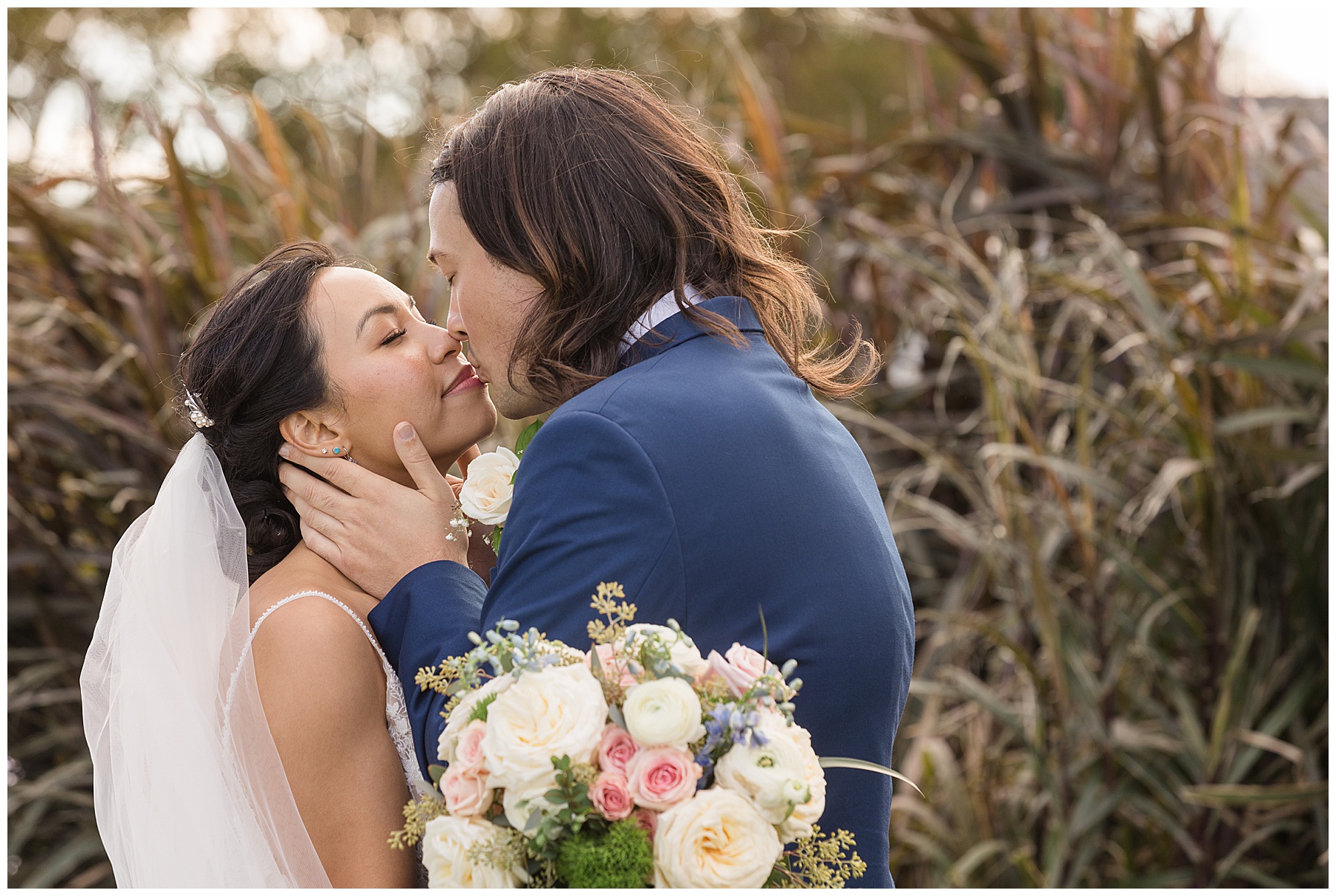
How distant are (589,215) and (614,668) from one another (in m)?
0.81

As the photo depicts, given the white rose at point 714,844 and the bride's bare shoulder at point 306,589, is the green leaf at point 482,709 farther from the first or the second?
the bride's bare shoulder at point 306,589

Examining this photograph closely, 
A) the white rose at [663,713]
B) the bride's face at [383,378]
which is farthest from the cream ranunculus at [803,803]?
the bride's face at [383,378]

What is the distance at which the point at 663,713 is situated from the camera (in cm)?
137

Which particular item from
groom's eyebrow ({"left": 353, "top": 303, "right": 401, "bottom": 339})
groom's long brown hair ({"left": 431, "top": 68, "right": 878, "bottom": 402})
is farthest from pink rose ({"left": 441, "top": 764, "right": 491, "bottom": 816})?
groom's eyebrow ({"left": 353, "top": 303, "right": 401, "bottom": 339})

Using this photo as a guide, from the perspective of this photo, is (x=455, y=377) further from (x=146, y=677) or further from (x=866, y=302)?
(x=866, y=302)

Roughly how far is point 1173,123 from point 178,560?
3.88m

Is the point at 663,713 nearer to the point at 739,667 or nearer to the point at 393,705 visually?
the point at 739,667

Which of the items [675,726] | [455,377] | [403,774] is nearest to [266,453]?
[455,377]

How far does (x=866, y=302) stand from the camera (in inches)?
184

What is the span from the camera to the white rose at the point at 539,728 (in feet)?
4.45

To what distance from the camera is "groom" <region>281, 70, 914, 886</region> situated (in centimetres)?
163

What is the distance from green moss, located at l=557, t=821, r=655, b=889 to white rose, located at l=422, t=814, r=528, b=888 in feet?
0.26

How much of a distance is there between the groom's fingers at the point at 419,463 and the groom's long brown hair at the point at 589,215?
1.24 feet

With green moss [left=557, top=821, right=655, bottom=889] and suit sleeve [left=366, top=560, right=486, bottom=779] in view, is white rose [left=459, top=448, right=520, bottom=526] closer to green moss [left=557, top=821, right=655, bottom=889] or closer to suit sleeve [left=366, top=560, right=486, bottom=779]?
suit sleeve [left=366, top=560, right=486, bottom=779]
